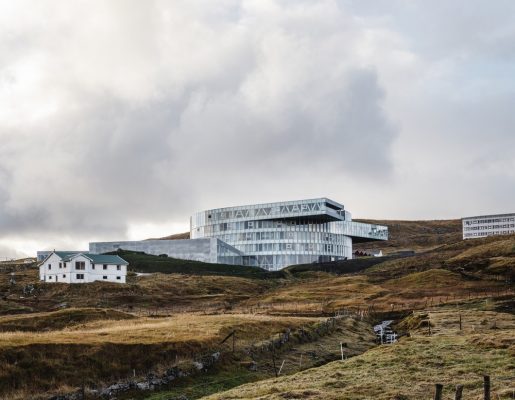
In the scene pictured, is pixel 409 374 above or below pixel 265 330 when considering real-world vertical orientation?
below

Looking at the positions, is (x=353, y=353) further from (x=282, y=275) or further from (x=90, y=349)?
(x=282, y=275)

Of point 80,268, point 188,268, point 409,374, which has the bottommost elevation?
point 409,374

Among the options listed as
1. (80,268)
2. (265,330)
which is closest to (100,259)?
(80,268)

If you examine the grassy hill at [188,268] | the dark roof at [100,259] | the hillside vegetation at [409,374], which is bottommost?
the hillside vegetation at [409,374]

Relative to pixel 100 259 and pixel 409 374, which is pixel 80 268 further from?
pixel 409 374

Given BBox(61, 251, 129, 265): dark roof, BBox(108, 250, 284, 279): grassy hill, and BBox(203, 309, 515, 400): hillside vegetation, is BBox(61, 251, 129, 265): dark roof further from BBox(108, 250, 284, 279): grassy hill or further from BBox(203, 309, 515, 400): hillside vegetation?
BBox(203, 309, 515, 400): hillside vegetation

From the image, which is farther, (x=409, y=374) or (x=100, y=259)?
(x=100, y=259)

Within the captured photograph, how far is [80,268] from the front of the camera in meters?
147

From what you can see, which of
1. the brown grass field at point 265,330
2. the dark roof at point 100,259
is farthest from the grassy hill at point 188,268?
the dark roof at point 100,259

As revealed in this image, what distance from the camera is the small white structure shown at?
481ft

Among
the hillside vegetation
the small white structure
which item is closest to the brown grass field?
the hillside vegetation

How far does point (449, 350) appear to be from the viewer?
1967 inches

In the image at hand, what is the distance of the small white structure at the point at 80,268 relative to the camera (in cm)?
14662

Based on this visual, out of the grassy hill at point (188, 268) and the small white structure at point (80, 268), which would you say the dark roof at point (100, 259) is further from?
the grassy hill at point (188, 268)
